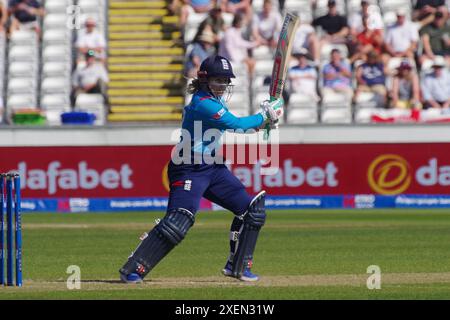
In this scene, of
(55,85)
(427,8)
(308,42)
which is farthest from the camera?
(55,85)

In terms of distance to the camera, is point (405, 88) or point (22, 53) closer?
point (405, 88)

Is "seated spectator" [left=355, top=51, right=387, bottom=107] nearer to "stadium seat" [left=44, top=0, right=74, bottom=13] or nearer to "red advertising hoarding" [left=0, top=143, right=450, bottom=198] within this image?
"red advertising hoarding" [left=0, top=143, right=450, bottom=198]

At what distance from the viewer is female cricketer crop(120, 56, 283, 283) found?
9.40 meters

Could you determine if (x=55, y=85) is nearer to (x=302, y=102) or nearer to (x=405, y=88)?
(x=302, y=102)

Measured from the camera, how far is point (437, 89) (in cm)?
2017

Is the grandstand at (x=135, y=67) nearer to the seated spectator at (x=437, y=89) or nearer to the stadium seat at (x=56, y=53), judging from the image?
the stadium seat at (x=56, y=53)

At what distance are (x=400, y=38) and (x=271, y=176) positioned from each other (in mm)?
3826

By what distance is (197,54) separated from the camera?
20.9m

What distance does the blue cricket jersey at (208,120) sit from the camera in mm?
9438

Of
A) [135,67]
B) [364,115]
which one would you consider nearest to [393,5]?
[364,115]
